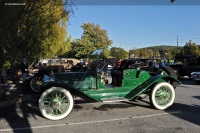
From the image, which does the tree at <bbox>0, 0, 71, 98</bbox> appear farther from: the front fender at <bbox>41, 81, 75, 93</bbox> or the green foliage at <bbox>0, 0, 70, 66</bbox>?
the front fender at <bbox>41, 81, 75, 93</bbox>

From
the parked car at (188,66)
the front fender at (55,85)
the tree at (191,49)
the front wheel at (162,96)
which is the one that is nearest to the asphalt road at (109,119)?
the front wheel at (162,96)

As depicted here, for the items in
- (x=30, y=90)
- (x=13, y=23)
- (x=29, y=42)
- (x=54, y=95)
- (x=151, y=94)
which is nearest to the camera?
(x=54, y=95)

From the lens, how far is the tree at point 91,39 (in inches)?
2422

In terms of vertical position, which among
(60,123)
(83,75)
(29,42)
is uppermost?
(29,42)

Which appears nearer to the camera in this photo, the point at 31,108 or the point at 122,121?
the point at 122,121

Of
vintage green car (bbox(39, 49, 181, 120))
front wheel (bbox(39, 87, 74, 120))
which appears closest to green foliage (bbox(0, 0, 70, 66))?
vintage green car (bbox(39, 49, 181, 120))

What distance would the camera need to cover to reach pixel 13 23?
363 inches

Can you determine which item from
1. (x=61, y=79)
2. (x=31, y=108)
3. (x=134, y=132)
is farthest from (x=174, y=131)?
(x=31, y=108)

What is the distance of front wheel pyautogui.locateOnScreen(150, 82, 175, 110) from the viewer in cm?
778

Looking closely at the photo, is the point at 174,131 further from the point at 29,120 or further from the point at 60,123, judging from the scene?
the point at 29,120

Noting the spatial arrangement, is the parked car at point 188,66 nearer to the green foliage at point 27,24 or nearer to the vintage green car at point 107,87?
the green foliage at point 27,24

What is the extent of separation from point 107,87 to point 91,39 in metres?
58.6

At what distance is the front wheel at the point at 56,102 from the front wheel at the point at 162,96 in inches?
94.6

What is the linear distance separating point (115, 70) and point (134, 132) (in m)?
3.33
